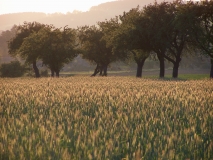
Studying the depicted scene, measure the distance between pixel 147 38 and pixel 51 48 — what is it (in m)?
16.8

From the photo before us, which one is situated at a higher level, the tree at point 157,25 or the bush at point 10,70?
the tree at point 157,25

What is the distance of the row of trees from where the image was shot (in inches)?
1478

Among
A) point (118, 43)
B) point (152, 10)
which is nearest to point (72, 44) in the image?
point (118, 43)

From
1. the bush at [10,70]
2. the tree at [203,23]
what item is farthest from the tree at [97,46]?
the tree at [203,23]

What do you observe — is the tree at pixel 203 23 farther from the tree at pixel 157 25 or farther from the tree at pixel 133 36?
the tree at pixel 133 36

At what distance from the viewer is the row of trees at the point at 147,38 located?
37.5 m

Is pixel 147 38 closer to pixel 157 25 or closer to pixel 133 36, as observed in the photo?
pixel 133 36

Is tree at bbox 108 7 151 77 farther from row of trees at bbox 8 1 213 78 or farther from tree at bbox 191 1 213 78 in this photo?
tree at bbox 191 1 213 78

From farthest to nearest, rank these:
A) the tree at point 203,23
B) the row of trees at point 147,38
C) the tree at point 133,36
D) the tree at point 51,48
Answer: the tree at point 51,48
the tree at point 133,36
the row of trees at point 147,38
the tree at point 203,23

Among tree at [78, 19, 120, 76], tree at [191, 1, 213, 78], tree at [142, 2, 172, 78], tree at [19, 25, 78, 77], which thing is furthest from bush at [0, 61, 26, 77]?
tree at [191, 1, 213, 78]

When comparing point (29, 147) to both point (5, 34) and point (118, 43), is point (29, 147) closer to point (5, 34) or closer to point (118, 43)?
point (118, 43)

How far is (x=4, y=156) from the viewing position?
10.1 feet

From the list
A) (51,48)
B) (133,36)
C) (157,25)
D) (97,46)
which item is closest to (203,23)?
(157,25)

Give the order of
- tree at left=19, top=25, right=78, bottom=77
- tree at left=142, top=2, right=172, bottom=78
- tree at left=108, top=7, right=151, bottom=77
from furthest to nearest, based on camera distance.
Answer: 1. tree at left=19, top=25, right=78, bottom=77
2. tree at left=108, top=7, right=151, bottom=77
3. tree at left=142, top=2, right=172, bottom=78
